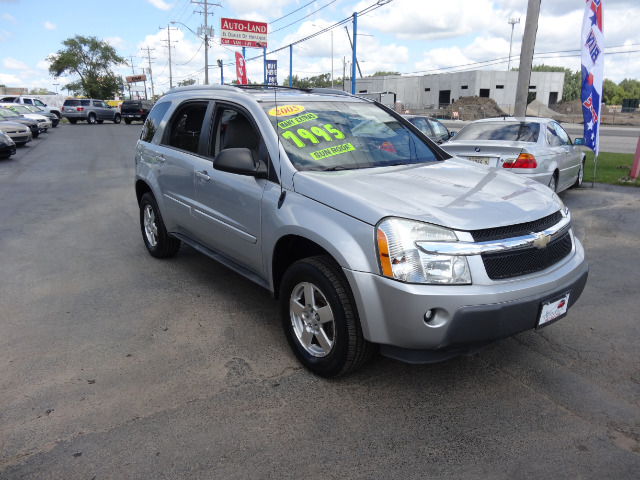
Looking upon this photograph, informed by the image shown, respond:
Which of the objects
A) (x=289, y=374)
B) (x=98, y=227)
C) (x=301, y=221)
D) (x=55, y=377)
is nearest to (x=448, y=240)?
(x=301, y=221)

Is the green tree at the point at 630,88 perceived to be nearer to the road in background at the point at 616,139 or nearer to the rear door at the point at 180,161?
the road in background at the point at 616,139

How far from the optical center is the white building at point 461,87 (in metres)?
73.4

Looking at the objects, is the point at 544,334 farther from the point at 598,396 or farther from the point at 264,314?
the point at 264,314

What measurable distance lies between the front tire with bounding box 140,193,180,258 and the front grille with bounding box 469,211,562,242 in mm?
3701

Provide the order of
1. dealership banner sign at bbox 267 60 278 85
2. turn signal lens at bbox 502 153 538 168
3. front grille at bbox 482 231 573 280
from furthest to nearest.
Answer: dealership banner sign at bbox 267 60 278 85, turn signal lens at bbox 502 153 538 168, front grille at bbox 482 231 573 280

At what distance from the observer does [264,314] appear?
14.3 ft

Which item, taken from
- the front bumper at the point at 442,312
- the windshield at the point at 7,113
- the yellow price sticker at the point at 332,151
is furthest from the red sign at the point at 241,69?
the front bumper at the point at 442,312

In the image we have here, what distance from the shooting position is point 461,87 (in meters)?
75.1

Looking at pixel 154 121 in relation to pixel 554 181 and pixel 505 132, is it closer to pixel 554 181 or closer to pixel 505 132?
pixel 505 132

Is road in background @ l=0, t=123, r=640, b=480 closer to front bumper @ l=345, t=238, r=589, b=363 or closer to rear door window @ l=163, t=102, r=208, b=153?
front bumper @ l=345, t=238, r=589, b=363

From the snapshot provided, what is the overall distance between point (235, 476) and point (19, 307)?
310 cm

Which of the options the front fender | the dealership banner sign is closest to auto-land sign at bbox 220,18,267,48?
the dealership banner sign

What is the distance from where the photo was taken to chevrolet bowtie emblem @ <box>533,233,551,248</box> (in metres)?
2.96

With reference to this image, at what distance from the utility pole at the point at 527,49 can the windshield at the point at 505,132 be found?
4.51 metres
